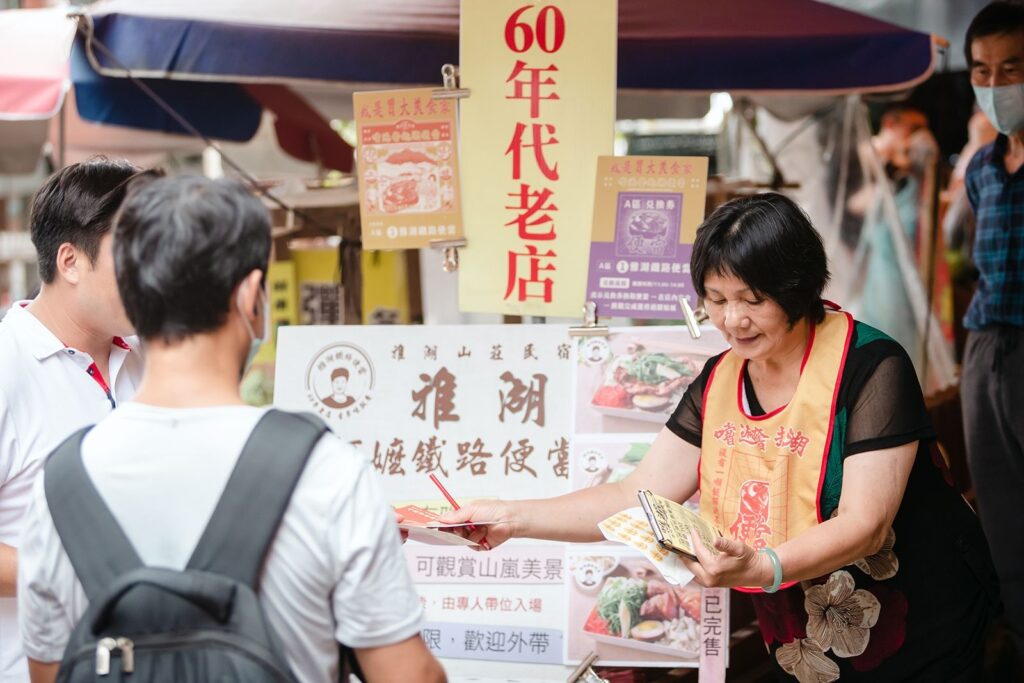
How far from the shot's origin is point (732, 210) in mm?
2410

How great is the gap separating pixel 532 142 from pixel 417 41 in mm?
1297

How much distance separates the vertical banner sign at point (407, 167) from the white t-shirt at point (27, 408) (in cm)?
120

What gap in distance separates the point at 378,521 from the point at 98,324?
1167mm

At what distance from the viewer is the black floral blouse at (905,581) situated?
7.75ft

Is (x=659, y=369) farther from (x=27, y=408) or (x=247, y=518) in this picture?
(x=247, y=518)

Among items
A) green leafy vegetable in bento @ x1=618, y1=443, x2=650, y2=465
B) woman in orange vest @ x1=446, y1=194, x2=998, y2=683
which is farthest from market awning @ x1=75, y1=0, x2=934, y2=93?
woman in orange vest @ x1=446, y1=194, x2=998, y2=683

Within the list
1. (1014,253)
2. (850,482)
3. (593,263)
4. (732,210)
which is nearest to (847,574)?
(850,482)

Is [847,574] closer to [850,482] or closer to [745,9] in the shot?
[850,482]

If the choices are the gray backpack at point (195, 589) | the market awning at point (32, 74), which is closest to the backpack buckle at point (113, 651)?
the gray backpack at point (195, 589)

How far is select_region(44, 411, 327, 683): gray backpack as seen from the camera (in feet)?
4.83

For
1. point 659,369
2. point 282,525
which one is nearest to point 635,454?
point 659,369

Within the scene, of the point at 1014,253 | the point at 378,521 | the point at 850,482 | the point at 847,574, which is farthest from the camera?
the point at 1014,253

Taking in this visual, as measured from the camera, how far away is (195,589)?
1460mm

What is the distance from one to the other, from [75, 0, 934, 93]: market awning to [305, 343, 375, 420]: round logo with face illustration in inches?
54.4
